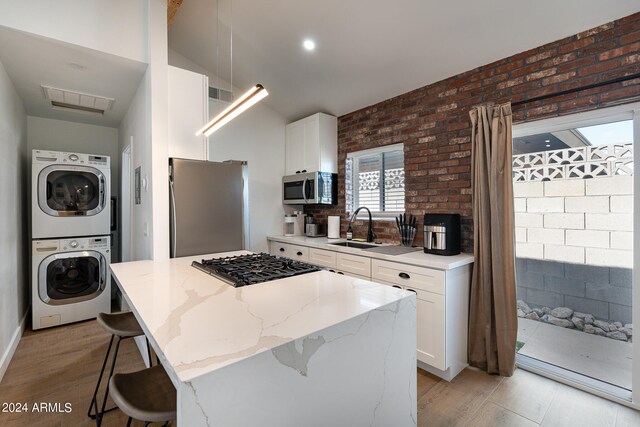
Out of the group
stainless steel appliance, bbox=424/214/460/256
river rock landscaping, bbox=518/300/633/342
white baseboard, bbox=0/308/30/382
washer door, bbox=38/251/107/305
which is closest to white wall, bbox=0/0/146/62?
washer door, bbox=38/251/107/305

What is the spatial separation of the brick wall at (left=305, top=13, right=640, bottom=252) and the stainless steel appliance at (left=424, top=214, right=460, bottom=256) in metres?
0.18

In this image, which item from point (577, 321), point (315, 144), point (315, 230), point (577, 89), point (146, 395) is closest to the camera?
point (146, 395)

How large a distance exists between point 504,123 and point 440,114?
66 centimetres

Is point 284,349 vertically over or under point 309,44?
under

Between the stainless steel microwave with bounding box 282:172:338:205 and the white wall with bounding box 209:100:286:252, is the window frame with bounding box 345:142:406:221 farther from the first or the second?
the white wall with bounding box 209:100:286:252

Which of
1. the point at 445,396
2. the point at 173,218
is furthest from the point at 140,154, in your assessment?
the point at 445,396

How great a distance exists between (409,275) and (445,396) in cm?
86

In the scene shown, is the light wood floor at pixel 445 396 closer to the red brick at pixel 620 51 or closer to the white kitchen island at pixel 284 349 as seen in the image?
the white kitchen island at pixel 284 349

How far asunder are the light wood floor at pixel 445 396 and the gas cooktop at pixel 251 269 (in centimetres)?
109

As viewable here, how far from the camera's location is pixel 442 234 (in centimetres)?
251

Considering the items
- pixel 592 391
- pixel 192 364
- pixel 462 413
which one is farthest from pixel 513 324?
pixel 192 364

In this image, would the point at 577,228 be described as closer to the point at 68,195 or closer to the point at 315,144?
the point at 315,144

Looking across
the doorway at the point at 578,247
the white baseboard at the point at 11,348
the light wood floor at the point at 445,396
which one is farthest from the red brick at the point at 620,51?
the white baseboard at the point at 11,348

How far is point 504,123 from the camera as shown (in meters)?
2.35
